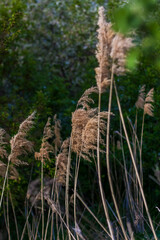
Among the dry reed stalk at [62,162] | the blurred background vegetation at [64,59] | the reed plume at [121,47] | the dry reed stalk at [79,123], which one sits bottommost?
the dry reed stalk at [62,162]

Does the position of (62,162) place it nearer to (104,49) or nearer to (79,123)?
(79,123)

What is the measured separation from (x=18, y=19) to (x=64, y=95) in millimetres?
1690

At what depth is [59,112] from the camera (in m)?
6.61

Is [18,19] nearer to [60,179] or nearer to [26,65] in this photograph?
[26,65]

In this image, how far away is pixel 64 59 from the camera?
827cm

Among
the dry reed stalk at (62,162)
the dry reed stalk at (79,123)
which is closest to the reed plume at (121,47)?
the dry reed stalk at (79,123)

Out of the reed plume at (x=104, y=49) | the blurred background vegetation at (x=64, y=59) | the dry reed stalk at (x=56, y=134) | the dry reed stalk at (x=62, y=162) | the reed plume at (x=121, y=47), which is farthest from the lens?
the blurred background vegetation at (x=64, y=59)

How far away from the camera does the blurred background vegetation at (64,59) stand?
5.14 metres

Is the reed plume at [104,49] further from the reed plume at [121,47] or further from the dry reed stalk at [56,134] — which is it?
the dry reed stalk at [56,134]

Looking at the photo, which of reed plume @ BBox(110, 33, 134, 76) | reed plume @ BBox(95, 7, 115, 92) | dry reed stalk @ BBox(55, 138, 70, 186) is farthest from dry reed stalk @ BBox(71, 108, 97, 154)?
reed plume @ BBox(110, 33, 134, 76)

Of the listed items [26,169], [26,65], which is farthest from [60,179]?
[26,65]

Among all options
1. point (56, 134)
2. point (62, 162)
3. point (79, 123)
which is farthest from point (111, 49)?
point (56, 134)

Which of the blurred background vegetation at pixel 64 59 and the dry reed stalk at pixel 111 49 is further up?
the blurred background vegetation at pixel 64 59

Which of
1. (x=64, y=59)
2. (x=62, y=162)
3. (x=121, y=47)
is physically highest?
(x=64, y=59)
